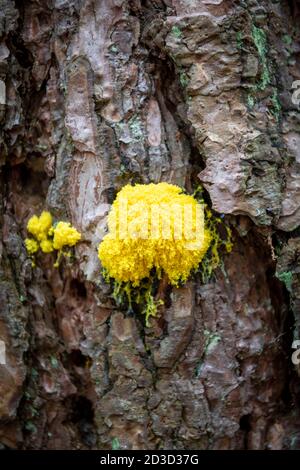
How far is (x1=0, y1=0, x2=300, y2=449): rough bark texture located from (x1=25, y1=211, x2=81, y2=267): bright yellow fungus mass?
0.21ft

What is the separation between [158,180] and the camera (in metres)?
2.26

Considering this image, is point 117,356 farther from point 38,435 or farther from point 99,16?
point 99,16

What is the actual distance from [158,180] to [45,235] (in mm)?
712

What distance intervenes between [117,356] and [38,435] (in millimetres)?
759

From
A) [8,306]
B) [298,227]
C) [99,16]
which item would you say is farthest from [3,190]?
[298,227]

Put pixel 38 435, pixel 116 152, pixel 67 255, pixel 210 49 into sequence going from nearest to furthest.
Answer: pixel 210 49, pixel 116 152, pixel 67 255, pixel 38 435

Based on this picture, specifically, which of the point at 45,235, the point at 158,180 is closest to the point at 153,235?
the point at 158,180

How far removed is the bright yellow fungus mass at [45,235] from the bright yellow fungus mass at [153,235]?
293 millimetres

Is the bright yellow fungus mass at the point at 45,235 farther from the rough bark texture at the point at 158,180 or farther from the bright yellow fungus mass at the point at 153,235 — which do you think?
the bright yellow fungus mass at the point at 153,235

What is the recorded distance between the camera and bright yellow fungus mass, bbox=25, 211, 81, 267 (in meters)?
2.38

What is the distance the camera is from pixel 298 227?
221cm

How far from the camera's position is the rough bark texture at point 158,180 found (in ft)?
7.01

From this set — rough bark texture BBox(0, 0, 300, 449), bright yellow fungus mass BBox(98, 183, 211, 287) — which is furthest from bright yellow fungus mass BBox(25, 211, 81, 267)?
bright yellow fungus mass BBox(98, 183, 211, 287)

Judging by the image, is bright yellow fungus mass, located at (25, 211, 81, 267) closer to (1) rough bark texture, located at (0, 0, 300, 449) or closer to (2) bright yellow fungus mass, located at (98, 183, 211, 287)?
(1) rough bark texture, located at (0, 0, 300, 449)
